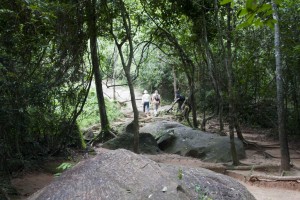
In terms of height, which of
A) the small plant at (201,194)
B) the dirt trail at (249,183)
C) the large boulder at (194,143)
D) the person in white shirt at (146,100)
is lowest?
the dirt trail at (249,183)

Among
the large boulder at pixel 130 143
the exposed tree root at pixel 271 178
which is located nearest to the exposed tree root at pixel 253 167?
the exposed tree root at pixel 271 178

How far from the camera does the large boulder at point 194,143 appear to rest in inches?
399

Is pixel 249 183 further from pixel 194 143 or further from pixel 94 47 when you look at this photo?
pixel 94 47

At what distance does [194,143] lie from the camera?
432 inches

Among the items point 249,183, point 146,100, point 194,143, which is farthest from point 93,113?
point 249,183

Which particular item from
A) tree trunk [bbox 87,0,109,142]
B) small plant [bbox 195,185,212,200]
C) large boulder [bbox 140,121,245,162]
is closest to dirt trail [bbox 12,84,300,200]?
large boulder [bbox 140,121,245,162]

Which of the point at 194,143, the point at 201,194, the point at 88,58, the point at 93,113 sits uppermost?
the point at 88,58

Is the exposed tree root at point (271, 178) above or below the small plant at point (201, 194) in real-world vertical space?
below

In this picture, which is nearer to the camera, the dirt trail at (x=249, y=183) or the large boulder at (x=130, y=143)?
the dirt trail at (x=249, y=183)

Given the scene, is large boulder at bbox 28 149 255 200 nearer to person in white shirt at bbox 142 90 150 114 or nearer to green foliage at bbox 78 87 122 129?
green foliage at bbox 78 87 122 129

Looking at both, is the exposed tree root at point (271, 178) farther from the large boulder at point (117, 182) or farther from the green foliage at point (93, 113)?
the green foliage at point (93, 113)

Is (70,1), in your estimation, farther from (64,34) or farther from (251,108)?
(251,108)

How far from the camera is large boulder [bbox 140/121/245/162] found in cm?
1013

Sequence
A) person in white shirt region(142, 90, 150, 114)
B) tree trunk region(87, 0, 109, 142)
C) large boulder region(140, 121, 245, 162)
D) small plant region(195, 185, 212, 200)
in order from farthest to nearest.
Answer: person in white shirt region(142, 90, 150, 114) < large boulder region(140, 121, 245, 162) < tree trunk region(87, 0, 109, 142) < small plant region(195, 185, 212, 200)
